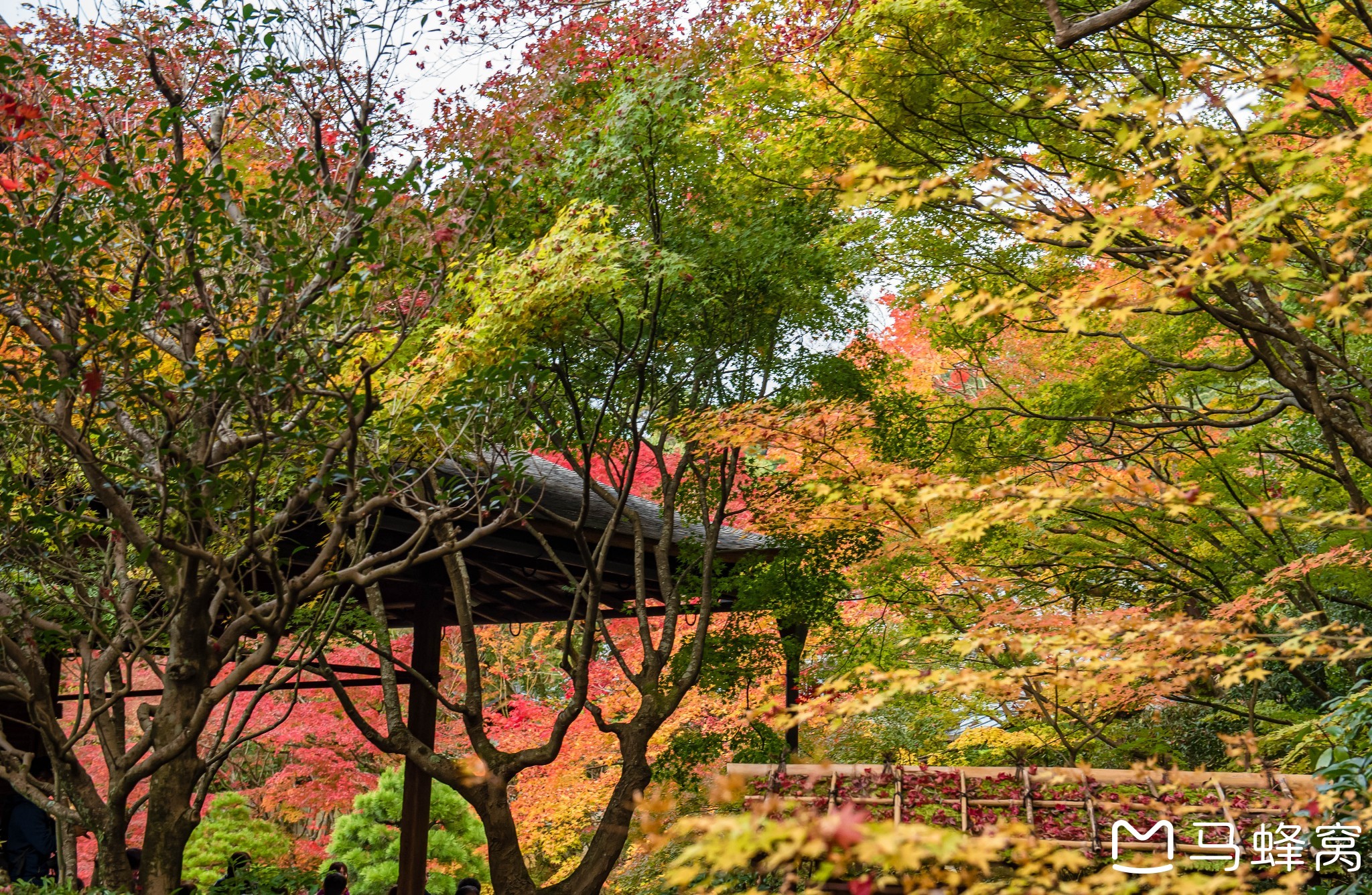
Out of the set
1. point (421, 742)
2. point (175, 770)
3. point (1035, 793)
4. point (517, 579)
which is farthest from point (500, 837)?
point (1035, 793)

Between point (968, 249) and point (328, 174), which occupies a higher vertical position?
point (968, 249)

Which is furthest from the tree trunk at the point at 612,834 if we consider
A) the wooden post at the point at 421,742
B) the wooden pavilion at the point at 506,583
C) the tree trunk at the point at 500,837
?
the wooden pavilion at the point at 506,583

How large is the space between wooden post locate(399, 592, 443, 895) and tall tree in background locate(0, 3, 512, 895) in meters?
2.02

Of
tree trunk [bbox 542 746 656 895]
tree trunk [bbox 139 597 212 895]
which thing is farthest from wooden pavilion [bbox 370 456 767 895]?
tree trunk [bbox 139 597 212 895]

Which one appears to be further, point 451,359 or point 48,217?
point 451,359

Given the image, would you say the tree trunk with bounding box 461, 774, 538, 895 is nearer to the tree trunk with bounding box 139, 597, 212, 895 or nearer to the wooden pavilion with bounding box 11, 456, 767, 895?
the wooden pavilion with bounding box 11, 456, 767, 895

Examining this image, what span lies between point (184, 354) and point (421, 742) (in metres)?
4.13

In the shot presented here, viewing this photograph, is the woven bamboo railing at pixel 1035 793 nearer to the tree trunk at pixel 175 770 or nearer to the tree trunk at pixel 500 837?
the tree trunk at pixel 500 837

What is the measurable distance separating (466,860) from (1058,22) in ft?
34.6

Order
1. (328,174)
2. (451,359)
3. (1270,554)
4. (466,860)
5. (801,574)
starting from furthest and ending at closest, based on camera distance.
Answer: (466,860), (801,574), (1270,554), (451,359), (328,174)

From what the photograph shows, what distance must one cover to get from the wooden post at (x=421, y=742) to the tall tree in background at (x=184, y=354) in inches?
79.4

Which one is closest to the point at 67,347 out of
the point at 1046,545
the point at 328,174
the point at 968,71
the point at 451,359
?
the point at 328,174

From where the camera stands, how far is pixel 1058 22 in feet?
13.9

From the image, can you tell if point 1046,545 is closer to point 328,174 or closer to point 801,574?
point 801,574
